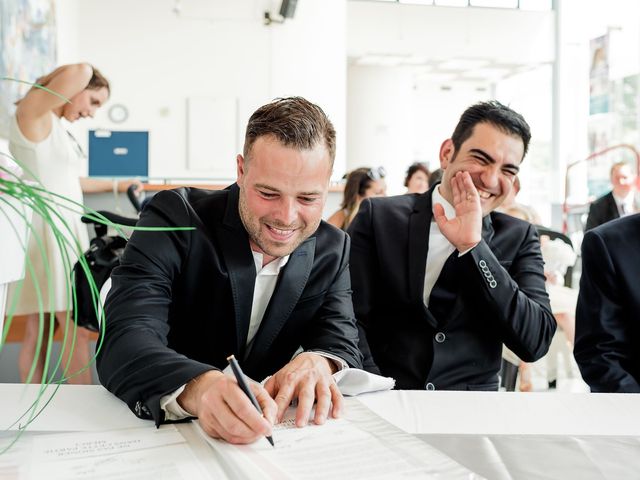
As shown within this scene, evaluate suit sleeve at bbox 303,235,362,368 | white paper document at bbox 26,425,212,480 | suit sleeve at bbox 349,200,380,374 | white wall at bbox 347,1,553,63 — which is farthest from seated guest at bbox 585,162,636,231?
white wall at bbox 347,1,553,63

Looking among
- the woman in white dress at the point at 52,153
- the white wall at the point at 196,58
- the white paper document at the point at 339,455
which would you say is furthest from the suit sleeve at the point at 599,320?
the white wall at the point at 196,58

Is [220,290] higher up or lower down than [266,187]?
lower down

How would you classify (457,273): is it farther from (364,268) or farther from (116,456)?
(116,456)

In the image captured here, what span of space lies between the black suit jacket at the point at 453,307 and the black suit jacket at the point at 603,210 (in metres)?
4.90

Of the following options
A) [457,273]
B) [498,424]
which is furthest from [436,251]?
[498,424]

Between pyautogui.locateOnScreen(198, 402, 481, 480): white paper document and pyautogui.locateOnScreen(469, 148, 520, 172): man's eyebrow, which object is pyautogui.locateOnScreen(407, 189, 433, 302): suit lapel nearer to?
pyautogui.locateOnScreen(469, 148, 520, 172): man's eyebrow

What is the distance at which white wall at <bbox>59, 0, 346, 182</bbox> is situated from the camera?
29.3 ft

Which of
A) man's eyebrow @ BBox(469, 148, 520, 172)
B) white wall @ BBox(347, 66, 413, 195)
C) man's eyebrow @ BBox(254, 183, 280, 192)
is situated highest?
white wall @ BBox(347, 66, 413, 195)

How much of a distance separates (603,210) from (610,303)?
208 inches

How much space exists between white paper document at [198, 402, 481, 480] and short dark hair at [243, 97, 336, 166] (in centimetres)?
53

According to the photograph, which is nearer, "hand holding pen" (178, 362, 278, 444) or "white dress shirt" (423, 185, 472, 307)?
"hand holding pen" (178, 362, 278, 444)

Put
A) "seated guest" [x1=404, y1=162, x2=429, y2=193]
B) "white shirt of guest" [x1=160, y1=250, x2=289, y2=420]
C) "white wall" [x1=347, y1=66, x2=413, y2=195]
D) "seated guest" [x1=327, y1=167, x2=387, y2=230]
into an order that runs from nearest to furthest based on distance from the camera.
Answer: "white shirt of guest" [x1=160, y1=250, x2=289, y2=420]
"seated guest" [x1=327, y1=167, x2=387, y2=230]
"seated guest" [x1=404, y1=162, x2=429, y2=193]
"white wall" [x1=347, y1=66, x2=413, y2=195]

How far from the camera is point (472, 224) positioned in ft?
5.49

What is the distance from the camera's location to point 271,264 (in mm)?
1374
